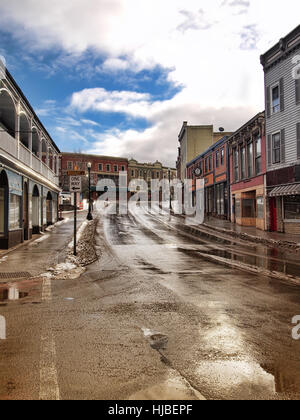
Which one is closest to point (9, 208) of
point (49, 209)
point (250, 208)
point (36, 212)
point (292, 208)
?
point (36, 212)

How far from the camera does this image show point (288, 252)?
14.9 meters

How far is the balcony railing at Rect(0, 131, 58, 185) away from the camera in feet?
46.6

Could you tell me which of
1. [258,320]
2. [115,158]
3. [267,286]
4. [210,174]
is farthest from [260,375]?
[115,158]

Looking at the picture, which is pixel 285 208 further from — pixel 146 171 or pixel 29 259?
pixel 146 171

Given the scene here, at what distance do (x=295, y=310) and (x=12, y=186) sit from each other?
13.6m

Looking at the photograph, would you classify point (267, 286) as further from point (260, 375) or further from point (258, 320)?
point (260, 375)

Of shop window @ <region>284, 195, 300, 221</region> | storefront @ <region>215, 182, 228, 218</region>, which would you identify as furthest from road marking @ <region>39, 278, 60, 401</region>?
storefront @ <region>215, 182, 228, 218</region>

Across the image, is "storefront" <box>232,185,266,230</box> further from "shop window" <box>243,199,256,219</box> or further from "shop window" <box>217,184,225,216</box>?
"shop window" <box>217,184,225,216</box>

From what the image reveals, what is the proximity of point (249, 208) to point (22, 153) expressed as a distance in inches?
729

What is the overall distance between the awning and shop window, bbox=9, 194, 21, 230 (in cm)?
1592

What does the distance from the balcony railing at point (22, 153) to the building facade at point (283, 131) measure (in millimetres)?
15869

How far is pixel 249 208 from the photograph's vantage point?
27672 millimetres

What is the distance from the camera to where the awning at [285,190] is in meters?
19.9

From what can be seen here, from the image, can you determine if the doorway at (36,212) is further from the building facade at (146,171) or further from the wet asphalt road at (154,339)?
the building facade at (146,171)
